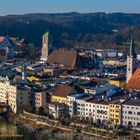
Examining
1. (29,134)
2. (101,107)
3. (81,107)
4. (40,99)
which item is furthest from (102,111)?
(40,99)

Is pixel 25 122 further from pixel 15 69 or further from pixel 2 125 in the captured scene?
pixel 15 69

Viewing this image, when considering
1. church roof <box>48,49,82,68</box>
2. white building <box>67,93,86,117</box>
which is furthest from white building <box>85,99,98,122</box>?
church roof <box>48,49,82,68</box>

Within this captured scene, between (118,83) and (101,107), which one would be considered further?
(118,83)

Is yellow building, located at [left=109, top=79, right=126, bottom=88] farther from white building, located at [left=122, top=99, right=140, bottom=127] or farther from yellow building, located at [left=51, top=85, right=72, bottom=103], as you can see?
white building, located at [left=122, top=99, right=140, bottom=127]

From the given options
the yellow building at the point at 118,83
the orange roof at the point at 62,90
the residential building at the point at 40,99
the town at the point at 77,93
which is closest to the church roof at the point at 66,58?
the town at the point at 77,93

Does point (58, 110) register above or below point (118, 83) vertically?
below

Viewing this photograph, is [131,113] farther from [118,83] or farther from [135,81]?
[118,83]
